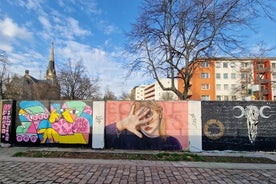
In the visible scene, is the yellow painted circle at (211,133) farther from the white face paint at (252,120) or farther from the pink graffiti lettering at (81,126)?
the pink graffiti lettering at (81,126)

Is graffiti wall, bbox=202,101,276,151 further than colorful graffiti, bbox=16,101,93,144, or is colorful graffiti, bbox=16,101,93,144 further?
colorful graffiti, bbox=16,101,93,144

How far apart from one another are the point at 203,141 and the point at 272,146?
115 inches

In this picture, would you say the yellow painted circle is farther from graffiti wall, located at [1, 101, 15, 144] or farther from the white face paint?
graffiti wall, located at [1, 101, 15, 144]

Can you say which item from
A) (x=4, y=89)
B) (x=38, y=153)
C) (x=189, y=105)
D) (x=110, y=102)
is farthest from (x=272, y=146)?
(x=4, y=89)

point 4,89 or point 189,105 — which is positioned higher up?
point 4,89

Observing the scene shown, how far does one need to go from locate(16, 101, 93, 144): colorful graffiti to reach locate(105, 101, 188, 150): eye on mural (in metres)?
1.10

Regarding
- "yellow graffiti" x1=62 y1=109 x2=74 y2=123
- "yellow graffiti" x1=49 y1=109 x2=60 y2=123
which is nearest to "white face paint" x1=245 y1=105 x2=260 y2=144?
"yellow graffiti" x1=62 y1=109 x2=74 y2=123

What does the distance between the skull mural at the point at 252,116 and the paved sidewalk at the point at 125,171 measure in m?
2.31

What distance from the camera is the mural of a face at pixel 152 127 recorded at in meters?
9.17

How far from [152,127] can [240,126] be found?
3832 mm

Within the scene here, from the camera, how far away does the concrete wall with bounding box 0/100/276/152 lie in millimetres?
9008

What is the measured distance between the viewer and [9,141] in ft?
31.1

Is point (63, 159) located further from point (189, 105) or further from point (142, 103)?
point (189, 105)

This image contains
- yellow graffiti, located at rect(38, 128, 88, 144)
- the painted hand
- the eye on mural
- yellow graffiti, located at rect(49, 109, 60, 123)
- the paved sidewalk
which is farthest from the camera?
yellow graffiti, located at rect(49, 109, 60, 123)
